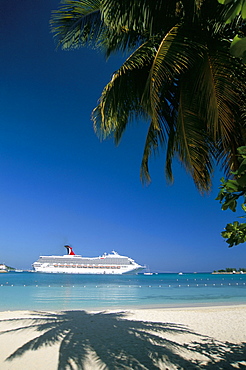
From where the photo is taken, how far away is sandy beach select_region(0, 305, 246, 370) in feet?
14.7

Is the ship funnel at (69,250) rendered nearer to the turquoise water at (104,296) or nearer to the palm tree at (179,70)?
the turquoise water at (104,296)

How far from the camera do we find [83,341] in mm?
5906

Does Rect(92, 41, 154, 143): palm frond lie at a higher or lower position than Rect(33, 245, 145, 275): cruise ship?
higher

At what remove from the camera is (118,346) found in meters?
5.55

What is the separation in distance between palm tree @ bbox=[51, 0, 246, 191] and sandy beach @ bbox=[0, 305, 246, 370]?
3.20m

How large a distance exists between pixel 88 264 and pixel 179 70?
7527 centimetres

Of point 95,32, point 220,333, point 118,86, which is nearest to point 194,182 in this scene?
point 118,86

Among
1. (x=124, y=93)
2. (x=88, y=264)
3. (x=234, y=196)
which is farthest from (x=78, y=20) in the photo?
(x=88, y=264)

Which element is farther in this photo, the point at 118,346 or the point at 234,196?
the point at 118,346

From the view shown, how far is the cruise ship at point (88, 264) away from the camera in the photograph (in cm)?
7525

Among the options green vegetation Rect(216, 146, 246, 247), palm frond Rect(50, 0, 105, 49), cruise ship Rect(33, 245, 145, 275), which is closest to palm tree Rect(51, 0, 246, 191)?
palm frond Rect(50, 0, 105, 49)

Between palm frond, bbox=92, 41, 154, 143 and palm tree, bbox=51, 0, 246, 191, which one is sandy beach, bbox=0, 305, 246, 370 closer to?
palm tree, bbox=51, 0, 246, 191

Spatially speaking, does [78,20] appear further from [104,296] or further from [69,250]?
[69,250]

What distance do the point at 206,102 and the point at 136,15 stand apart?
1.82 m
